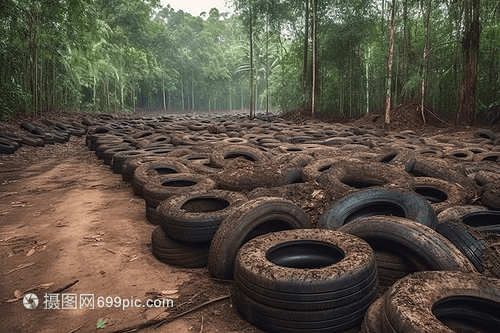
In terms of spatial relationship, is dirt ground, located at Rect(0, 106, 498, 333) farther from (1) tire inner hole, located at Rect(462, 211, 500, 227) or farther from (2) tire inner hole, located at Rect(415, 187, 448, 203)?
(2) tire inner hole, located at Rect(415, 187, 448, 203)

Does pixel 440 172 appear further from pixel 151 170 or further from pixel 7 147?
pixel 7 147

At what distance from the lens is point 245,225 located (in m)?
3.24

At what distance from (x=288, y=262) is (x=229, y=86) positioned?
65.5 meters

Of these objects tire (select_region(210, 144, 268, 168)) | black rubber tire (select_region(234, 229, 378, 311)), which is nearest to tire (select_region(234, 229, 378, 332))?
black rubber tire (select_region(234, 229, 378, 311))

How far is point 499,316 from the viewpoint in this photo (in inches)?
81.4

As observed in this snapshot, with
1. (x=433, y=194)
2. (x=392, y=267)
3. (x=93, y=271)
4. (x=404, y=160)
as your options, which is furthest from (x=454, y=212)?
(x=93, y=271)

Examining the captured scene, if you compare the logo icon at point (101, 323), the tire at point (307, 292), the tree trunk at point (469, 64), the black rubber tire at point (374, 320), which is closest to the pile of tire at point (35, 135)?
the logo icon at point (101, 323)

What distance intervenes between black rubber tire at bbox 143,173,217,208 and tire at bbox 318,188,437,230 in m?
2.03

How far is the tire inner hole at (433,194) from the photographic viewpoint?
4683mm

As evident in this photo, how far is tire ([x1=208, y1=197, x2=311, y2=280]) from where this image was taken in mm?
3160

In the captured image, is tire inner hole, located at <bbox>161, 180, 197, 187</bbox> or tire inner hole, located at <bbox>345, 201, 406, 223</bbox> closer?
tire inner hole, located at <bbox>345, 201, 406, 223</bbox>

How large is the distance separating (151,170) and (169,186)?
1.04 metres

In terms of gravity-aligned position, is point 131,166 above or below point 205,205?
above

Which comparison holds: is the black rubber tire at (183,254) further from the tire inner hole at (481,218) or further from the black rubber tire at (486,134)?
the black rubber tire at (486,134)
